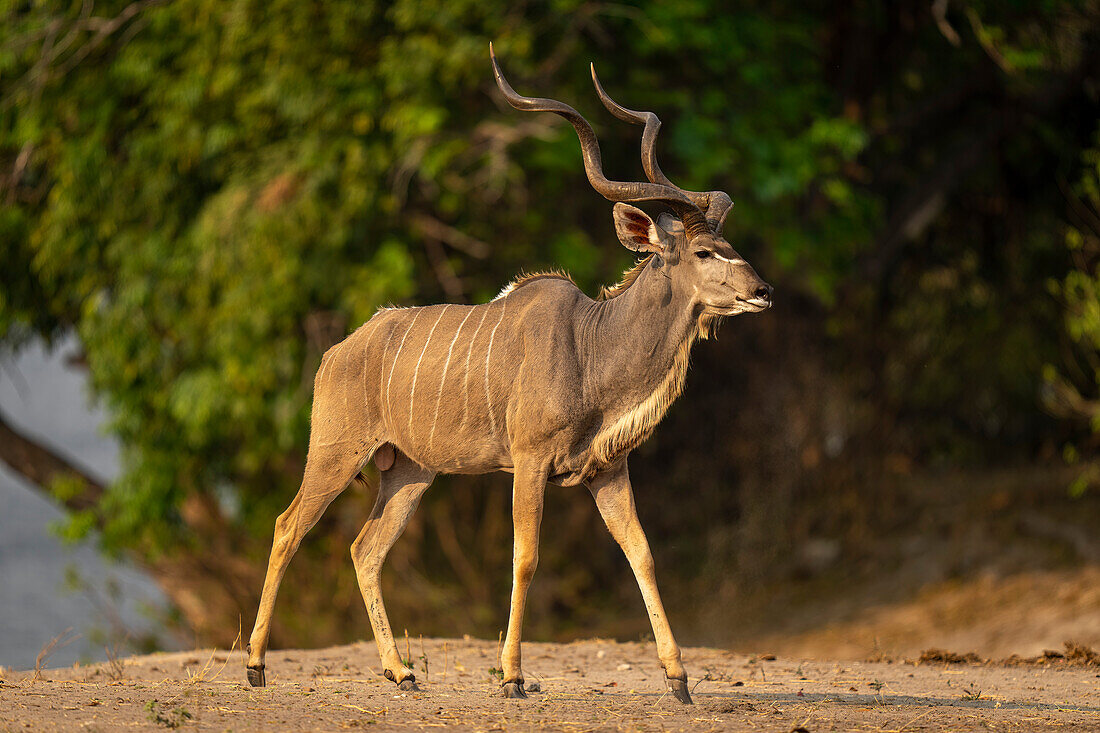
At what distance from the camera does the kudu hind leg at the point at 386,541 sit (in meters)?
6.64

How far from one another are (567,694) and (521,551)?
90 cm

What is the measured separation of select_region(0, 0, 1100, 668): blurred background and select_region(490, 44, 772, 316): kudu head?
4910 mm

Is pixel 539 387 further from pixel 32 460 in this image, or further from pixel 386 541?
pixel 32 460

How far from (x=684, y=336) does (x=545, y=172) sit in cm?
685

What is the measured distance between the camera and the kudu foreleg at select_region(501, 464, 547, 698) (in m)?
6.14

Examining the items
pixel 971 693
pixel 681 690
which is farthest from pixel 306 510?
pixel 971 693

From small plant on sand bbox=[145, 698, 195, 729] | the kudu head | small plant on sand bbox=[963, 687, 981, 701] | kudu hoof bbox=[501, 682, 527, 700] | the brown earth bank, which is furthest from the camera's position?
small plant on sand bbox=[963, 687, 981, 701]

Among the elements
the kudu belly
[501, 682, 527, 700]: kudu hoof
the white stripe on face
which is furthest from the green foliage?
[501, 682, 527, 700]: kudu hoof

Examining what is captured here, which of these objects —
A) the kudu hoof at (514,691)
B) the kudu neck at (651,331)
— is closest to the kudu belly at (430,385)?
the kudu neck at (651,331)

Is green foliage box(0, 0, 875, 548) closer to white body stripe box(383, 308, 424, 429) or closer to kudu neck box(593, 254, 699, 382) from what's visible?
white body stripe box(383, 308, 424, 429)

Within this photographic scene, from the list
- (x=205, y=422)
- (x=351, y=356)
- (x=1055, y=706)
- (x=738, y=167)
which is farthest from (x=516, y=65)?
(x=1055, y=706)

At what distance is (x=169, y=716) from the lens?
18.3 feet

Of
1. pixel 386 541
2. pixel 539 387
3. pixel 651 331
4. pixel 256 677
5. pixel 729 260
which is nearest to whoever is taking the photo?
pixel 729 260

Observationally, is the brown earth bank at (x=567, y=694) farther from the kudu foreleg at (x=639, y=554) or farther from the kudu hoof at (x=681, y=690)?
the kudu foreleg at (x=639, y=554)
